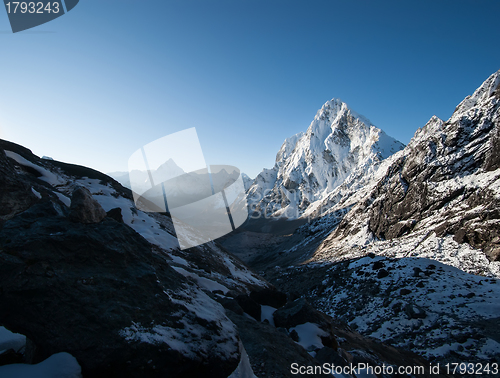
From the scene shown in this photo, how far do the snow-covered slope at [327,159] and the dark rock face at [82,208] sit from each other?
121 m

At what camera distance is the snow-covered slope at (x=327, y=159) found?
5212 inches

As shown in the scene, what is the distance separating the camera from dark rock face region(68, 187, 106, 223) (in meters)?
5.72

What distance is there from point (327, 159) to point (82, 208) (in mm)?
164049

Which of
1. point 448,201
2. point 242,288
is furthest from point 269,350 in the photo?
point 448,201

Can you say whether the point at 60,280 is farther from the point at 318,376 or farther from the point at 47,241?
the point at 318,376

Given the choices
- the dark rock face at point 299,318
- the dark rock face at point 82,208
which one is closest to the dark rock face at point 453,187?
the dark rock face at point 299,318

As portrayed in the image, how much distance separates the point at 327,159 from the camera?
523ft

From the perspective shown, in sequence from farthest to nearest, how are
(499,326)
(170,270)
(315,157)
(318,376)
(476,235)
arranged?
(315,157) → (476,235) → (499,326) → (170,270) → (318,376)

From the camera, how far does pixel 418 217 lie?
31.6 meters

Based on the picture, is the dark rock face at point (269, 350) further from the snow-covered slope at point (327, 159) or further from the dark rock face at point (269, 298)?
the snow-covered slope at point (327, 159)

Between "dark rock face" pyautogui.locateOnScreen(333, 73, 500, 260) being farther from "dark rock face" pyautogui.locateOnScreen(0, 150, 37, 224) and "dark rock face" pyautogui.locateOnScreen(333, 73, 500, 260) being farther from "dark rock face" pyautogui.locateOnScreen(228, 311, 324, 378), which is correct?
"dark rock face" pyautogui.locateOnScreen(0, 150, 37, 224)

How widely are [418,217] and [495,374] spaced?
26.2 metres

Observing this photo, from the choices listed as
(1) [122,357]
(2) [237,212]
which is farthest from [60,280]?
(2) [237,212]

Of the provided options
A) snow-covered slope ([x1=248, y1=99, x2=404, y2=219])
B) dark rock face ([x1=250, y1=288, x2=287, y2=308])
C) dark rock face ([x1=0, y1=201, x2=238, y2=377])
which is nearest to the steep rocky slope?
dark rock face ([x1=0, y1=201, x2=238, y2=377])
